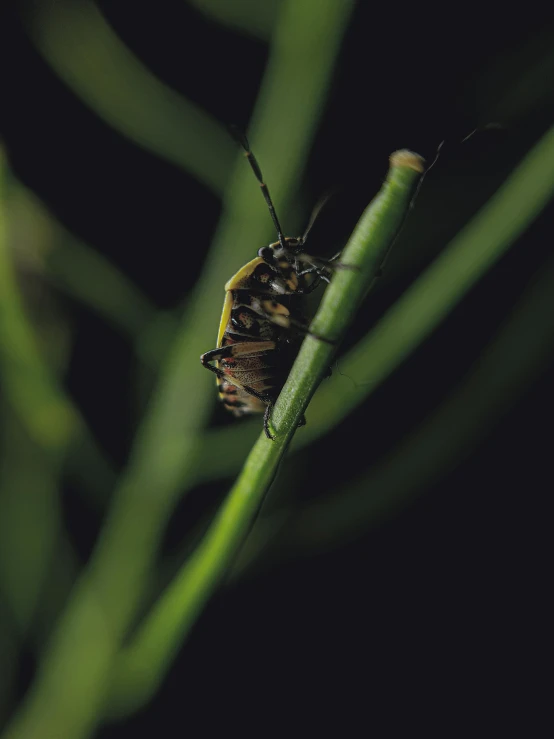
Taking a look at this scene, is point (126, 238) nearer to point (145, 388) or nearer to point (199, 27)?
point (199, 27)

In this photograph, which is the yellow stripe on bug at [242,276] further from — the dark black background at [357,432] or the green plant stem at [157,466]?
the dark black background at [357,432]

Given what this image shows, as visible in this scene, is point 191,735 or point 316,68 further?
point 191,735

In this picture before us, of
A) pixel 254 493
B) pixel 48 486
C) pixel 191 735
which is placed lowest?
pixel 191 735

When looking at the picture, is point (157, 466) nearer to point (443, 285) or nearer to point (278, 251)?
point (278, 251)

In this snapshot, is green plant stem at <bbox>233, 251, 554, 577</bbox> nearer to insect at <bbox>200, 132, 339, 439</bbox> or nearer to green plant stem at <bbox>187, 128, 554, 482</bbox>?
green plant stem at <bbox>187, 128, 554, 482</bbox>

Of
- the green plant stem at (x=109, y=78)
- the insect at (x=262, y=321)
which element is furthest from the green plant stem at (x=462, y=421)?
the green plant stem at (x=109, y=78)

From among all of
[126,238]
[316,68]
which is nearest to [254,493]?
[316,68]
